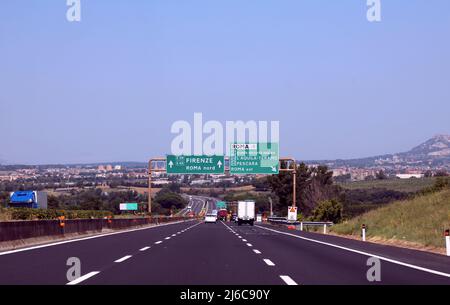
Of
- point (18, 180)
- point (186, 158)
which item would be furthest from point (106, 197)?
point (186, 158)

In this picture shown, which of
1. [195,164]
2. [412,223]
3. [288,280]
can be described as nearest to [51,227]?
[412,223]

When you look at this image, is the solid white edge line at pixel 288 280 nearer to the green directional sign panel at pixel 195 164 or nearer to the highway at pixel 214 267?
the highway at pixel 214 267

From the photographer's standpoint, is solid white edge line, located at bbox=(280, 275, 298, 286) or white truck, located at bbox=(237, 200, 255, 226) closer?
solid white edge line, located at bbox=(280, 275, 298, 286)

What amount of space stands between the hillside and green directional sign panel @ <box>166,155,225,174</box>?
75.2ft

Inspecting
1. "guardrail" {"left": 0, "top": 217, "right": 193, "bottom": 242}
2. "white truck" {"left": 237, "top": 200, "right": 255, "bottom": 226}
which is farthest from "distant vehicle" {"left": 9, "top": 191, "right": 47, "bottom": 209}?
"guardrail" {"left": 0, "top": 217, "right": 193, "bottom": 242}

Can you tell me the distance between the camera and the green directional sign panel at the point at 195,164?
70000 mm

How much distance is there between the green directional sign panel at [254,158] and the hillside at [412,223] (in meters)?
21.2

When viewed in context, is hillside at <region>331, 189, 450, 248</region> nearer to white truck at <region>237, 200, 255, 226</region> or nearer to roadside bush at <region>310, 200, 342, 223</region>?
roadside bush at <region>310, 200, 342, 223</region>

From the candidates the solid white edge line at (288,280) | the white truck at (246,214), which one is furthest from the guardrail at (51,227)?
the white truck at (246,214)

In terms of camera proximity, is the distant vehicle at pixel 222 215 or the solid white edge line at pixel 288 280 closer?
the solid white edge line at pixel 288 280

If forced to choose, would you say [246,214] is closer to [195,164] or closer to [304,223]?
[195,164]

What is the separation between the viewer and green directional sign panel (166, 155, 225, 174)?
2756 inches
